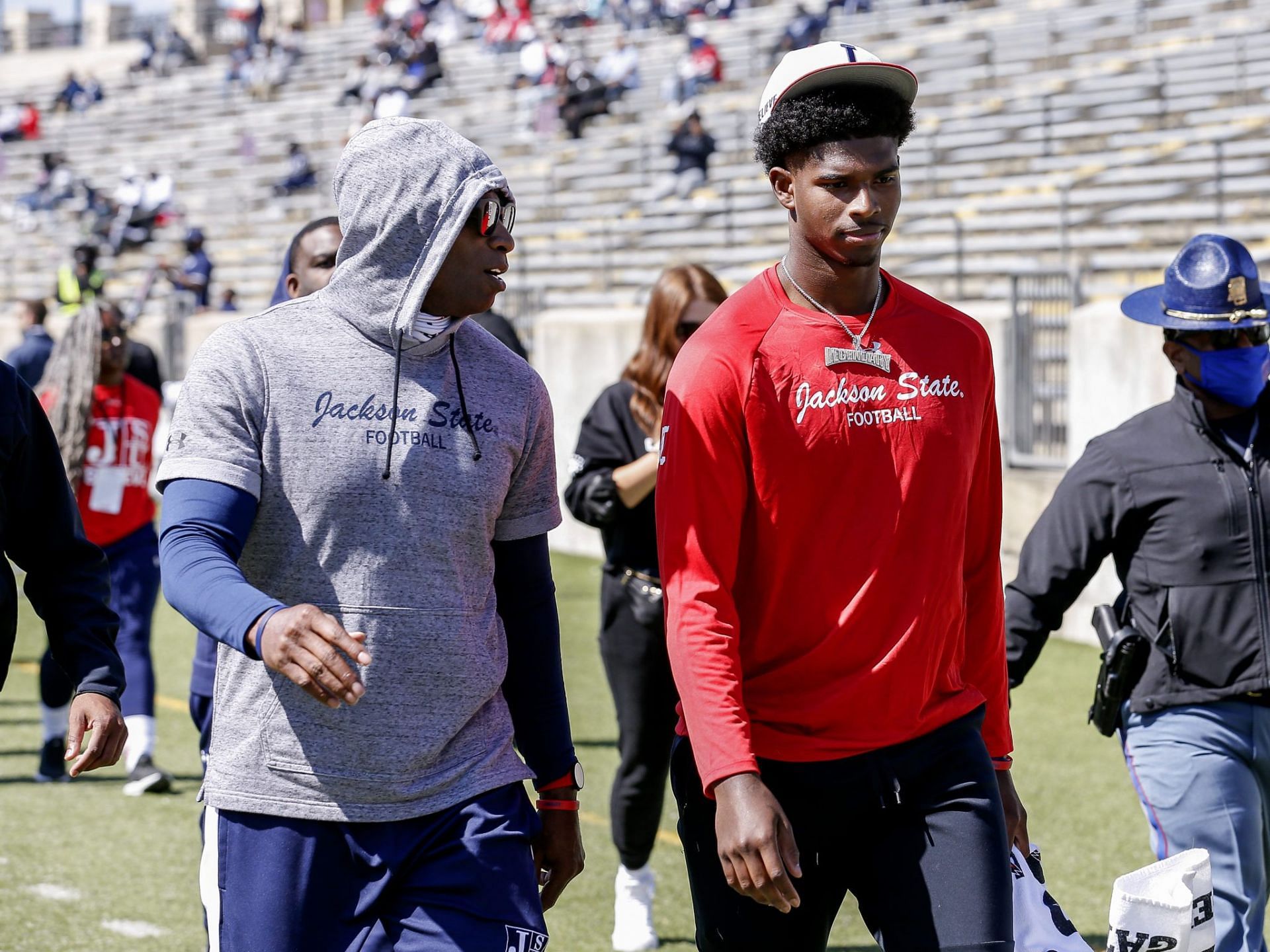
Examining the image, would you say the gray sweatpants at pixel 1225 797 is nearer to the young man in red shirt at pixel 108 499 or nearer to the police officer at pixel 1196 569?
the police officer at pixel 1196 569

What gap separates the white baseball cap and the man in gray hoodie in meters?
0.52

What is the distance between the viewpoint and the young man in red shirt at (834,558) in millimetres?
2916

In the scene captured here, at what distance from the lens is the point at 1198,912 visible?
3352 millimetres

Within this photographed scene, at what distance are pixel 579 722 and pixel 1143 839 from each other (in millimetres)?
3057

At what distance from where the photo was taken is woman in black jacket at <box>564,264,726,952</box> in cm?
522

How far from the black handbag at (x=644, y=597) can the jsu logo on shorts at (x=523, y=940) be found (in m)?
2.28

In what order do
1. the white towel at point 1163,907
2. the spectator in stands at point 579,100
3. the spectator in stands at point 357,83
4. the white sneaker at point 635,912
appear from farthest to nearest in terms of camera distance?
1. the spectator in stands at point 357,83
2. the spectator in stands at point 579,100
3. the white sneaker at point 635,912
4. the white towel at point 1163,907

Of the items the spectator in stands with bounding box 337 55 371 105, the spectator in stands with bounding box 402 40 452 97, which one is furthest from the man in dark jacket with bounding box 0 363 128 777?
the spectator in stands with bounding box 337 55 371 105

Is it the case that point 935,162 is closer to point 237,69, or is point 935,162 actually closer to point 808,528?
point 808,528

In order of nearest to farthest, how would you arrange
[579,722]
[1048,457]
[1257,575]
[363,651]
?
[363,651], [1257,575], [579,722], [1048,457]

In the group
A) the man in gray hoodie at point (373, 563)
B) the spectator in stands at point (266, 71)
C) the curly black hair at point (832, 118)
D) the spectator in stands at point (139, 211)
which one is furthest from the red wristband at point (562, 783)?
the spectator in stands at point (266, 71)

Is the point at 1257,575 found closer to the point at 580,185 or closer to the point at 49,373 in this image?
the point at 49,373

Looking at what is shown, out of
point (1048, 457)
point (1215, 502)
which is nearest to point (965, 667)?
point (1215, 502)

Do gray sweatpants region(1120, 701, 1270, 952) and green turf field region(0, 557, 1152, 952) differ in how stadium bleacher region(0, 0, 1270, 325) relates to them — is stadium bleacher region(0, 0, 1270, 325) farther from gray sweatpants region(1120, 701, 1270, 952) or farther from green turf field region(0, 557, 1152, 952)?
gray sweatpants region(1120, 701, 1270, 952)
